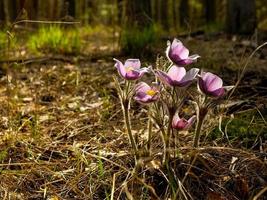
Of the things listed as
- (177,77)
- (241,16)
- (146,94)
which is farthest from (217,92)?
(241,16)

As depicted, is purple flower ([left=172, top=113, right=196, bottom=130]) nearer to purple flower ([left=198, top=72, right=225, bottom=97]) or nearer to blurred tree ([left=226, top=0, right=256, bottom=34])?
purple flower ([left=198, top=72, right=225, bottom=97])

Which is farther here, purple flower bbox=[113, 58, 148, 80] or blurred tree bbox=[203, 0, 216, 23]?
blurred tree bbox=[203, 0, 216, 23]

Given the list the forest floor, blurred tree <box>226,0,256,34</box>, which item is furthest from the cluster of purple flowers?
blurred tree <box>226,0,256,34</box>

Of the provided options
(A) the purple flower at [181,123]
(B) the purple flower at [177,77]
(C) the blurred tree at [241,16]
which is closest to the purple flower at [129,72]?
(B) the purple flower at [177,77]

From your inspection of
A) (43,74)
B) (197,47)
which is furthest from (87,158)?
(197,47)

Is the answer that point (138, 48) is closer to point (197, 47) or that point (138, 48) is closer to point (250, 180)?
point (197, 47)

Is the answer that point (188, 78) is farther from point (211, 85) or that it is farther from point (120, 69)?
point (120, 69)

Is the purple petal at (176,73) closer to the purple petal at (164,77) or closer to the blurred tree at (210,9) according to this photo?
the purple petal at (164,77)
